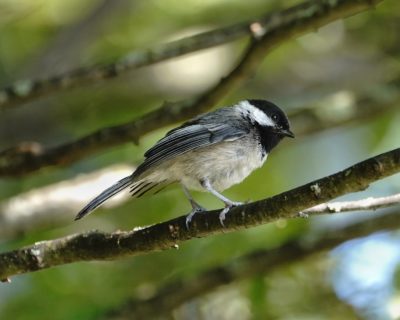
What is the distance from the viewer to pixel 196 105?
571 cm

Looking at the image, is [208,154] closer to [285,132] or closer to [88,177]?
[285,132]

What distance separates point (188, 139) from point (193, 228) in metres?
1.35

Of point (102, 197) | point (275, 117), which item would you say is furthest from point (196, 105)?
point (102, 197)

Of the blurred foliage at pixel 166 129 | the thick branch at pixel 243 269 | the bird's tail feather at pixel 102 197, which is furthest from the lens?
the blurred foliage at pixel 166 129

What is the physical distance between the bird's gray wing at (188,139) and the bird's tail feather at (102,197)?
102mm

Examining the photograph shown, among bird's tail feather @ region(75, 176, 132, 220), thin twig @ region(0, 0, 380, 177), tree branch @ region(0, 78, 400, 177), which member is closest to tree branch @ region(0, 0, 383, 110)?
thin twig @ region(0, 0, 380, 177)

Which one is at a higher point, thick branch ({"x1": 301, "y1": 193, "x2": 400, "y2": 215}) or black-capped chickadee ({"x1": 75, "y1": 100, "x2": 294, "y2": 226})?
black-capped chickadee ({"x1": 75, "y1": 100, "x2": 294, "y2": 226})

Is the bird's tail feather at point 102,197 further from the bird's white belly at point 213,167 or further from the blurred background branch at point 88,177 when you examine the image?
the blurred background branch at point 88,177

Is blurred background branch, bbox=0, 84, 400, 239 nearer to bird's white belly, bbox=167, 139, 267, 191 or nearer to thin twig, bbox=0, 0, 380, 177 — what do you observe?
thin twig, bbox=0, 0, 380, 177

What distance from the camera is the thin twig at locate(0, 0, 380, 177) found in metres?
5.12

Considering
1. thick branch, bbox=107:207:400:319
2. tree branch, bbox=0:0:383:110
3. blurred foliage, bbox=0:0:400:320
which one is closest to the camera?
tree branch, bbox=0:0:383:110

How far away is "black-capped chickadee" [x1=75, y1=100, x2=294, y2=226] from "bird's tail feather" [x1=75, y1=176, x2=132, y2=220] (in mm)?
12

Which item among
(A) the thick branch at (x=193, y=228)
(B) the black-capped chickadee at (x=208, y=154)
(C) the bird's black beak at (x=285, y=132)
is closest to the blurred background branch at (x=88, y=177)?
(B) the black-capped chickadee at (x=208, y=154)

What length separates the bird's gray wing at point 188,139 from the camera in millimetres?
5016
